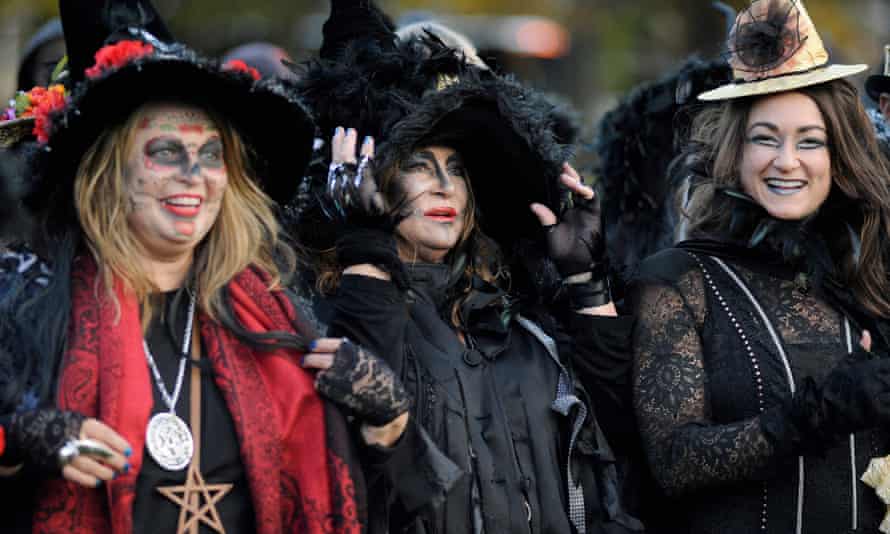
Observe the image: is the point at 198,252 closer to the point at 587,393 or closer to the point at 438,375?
the point at 438,375

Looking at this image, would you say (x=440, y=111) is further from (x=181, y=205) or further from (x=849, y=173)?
(x=849, y=173)

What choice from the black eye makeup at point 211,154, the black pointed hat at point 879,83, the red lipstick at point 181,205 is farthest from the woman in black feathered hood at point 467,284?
the black pointed hat at point 879,83

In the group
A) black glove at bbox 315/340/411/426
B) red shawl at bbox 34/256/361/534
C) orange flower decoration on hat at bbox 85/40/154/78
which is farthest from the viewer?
black glove at bbox 315/340/411/426

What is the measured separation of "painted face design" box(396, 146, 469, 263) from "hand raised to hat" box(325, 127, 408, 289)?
0.15 meters

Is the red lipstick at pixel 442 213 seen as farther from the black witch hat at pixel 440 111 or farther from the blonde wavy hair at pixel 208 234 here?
the blonde wavy hair at pixel 208 234

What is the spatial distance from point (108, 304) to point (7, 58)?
11.7m

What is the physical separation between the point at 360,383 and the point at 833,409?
1.42 metres

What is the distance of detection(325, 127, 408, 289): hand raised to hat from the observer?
4.21 metres

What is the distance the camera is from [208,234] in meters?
4.03

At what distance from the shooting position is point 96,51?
3.97 metres

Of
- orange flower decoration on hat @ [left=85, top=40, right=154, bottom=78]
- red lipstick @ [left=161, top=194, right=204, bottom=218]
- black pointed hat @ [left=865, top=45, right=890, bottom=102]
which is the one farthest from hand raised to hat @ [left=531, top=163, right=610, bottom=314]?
black pointed hat @ [left=865, top=45, right=890, bottom=102]

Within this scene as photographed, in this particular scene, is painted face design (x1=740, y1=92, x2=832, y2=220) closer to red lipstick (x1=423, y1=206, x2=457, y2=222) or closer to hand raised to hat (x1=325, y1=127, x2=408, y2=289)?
red lipstick (x1=423, y1=206, x2=457, y2=222)

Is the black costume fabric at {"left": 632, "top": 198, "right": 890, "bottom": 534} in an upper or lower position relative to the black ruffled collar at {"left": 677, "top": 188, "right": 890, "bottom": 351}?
lower

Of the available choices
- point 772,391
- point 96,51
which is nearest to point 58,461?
point 96,51
